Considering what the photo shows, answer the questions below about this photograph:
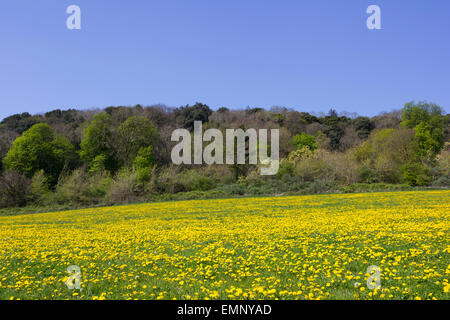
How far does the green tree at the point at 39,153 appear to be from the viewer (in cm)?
5259

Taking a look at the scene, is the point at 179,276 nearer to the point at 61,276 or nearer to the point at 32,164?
the point at 61,276

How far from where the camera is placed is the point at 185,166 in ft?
194

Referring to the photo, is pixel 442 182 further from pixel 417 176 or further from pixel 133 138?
pixel 133 138

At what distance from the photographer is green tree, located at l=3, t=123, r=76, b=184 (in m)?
52.6

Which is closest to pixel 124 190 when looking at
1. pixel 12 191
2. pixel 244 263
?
pixel 12 191

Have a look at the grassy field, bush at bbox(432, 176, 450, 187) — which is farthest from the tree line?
the grassy field

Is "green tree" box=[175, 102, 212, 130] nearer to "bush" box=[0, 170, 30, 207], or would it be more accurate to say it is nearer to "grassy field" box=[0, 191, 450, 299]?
"bush" box=[0, 170, 30, 207]

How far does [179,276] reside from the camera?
7.66 m

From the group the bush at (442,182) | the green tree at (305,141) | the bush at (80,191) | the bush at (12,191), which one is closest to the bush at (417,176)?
the bush at (442,182)

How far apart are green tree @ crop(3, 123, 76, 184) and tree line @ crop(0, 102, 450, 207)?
6.2 inches

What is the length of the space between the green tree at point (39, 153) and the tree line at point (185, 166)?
0.52 ft

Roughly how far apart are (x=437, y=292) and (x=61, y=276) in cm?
816

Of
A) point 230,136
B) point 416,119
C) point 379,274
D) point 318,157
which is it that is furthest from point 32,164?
point 416,119

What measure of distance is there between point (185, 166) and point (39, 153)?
2378 cm
